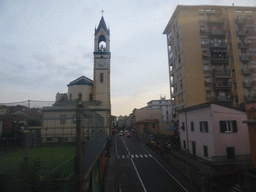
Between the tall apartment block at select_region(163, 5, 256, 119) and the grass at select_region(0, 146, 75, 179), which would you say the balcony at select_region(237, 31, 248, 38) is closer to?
the tall apartment block at select_region(163, 5, 256, 119)

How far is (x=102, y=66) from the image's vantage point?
43656 millimetres

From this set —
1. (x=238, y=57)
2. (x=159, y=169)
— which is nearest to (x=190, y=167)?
(x=159, y=169)

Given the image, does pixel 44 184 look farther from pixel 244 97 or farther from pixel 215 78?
pixel 244 97

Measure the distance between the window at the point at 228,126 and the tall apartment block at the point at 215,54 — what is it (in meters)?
11.0

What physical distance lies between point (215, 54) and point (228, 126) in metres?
18.8

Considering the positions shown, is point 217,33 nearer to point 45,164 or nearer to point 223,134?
point 223,134

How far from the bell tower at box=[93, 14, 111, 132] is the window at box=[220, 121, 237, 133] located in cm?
2630

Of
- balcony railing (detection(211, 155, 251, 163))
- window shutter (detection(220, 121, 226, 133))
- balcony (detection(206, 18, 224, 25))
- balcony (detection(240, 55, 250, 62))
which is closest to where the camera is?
balcony railing (detection(211, 155, 251, 163))

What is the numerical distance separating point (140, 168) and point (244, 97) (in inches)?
1010

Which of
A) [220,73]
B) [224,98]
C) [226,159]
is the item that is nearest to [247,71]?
[220,73]

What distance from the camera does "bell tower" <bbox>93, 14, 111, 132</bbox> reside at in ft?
139

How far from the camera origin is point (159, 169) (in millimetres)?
21000

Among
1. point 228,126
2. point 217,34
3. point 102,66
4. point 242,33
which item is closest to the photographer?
point 228,126

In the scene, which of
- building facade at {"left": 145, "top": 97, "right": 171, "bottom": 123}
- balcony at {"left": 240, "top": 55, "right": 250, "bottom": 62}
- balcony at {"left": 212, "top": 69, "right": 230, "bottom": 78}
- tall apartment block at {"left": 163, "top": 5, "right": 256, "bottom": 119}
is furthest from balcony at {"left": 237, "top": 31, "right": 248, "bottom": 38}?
building facade at {"left": 145, "top": 97, "right": 171, "bottom": 123}
